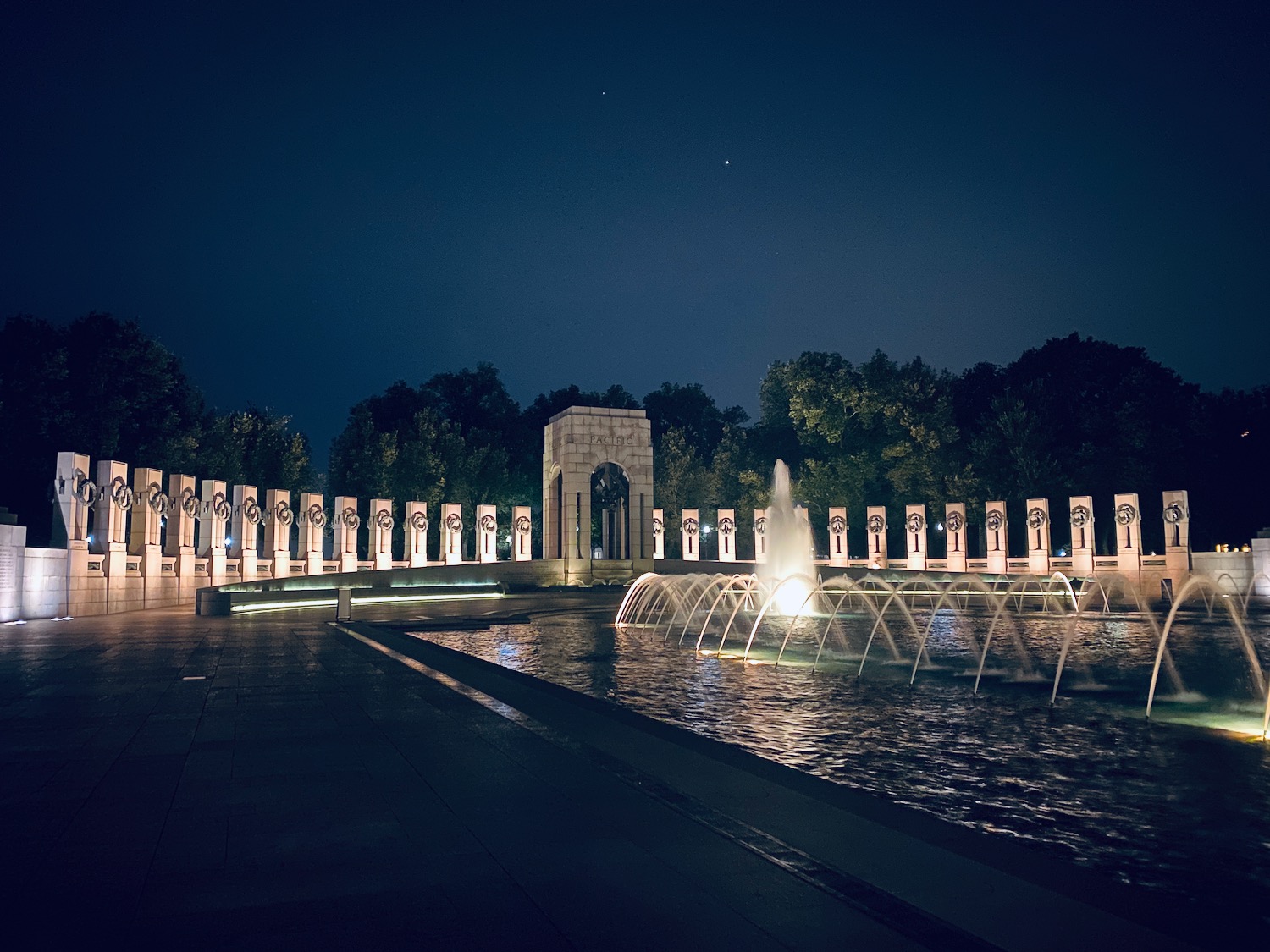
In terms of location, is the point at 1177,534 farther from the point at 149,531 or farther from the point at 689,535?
the point at 149,531

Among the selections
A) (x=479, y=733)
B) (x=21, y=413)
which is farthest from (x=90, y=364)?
(x=479, y=733)

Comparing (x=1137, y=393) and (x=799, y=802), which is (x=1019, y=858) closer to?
(x=799, y=802)

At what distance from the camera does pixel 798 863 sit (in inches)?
190

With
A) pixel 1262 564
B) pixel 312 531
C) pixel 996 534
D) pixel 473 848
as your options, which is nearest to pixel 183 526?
pixel 312 531

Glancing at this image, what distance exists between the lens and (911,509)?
48.4 meters

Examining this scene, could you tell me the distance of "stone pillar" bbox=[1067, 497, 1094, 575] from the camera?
42.8 m

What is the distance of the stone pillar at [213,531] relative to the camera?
3484cm

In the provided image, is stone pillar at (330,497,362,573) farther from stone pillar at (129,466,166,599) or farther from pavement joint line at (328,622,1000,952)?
pavement joint line at (328,622,1000,952)

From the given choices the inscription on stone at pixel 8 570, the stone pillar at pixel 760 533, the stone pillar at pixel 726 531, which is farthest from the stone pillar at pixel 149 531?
the stone pillar at pixel 760 533

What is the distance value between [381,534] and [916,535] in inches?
1063

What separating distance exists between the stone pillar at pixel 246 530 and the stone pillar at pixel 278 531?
71 centimetres

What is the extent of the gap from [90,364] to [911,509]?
139ft

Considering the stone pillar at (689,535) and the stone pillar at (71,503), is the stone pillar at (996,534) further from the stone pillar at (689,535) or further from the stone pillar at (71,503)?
the stone pillar at (71,503)

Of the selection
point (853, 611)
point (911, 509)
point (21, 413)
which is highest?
point (21, 413)
